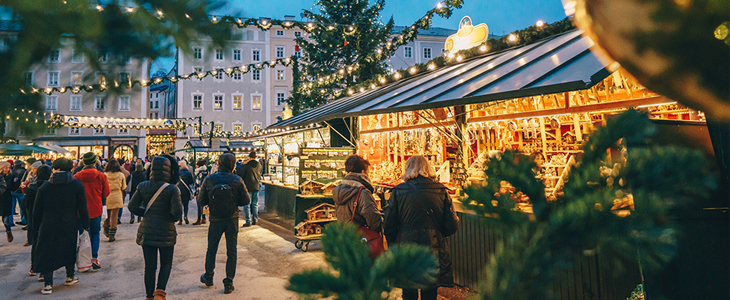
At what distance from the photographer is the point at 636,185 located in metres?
0.52

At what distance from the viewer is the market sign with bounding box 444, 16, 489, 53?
729 cm

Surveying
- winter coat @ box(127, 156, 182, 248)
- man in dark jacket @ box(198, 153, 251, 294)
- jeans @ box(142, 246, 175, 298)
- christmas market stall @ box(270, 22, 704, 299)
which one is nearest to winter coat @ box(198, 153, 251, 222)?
A: man in dark jacket @ box(198, 153, 251, 294)

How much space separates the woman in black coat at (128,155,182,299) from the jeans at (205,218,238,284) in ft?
1.78

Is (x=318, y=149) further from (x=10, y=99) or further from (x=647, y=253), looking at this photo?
(x=647, y=253)

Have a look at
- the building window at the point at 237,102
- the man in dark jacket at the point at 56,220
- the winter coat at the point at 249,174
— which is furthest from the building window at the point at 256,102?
the man in dark jacket at the point at 56,220

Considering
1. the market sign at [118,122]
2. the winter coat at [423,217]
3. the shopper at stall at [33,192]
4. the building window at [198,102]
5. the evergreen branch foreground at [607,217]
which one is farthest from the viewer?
the building window at [198,102]

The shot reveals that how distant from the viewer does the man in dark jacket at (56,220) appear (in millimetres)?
4309

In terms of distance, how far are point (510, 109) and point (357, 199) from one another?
12.6 ft

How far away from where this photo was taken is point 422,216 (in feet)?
10.0

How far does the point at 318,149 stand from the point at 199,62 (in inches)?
238

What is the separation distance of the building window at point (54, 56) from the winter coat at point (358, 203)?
9.13 ft

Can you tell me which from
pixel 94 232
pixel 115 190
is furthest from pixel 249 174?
pixel 94 232

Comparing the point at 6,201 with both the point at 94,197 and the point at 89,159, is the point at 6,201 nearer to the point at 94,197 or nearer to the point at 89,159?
the point at 89,159

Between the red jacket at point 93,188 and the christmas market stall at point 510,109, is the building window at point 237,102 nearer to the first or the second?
the christmas market stall at point 510,109
